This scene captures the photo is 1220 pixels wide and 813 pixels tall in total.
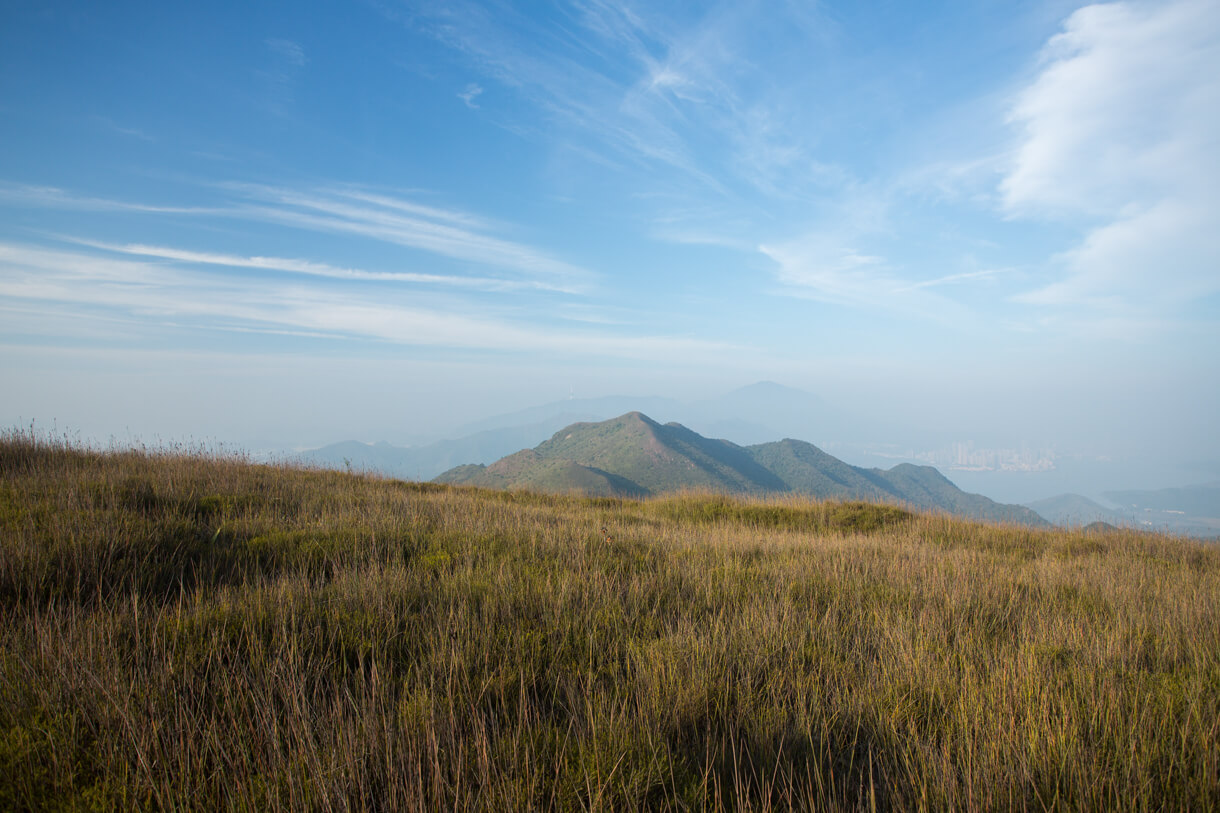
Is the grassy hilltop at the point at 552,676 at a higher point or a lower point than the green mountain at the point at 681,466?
higher

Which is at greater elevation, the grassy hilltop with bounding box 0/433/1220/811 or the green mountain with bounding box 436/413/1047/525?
the grassy hilltop with bounding box 0/433/1220/811

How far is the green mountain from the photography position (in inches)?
4109

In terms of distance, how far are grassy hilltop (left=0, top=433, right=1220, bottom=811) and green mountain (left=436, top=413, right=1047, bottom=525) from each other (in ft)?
268

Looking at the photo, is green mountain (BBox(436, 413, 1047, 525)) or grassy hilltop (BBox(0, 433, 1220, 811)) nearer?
grassy hilltop (BBox(0, 433, 1220, 811))

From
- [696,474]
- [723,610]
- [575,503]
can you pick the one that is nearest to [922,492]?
[696,474]

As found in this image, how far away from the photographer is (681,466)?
115 meters

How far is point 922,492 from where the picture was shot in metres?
131

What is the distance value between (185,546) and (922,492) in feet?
503

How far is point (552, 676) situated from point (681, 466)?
113726 millimetres

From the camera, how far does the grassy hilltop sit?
2.17 m

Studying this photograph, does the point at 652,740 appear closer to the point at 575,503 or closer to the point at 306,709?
the point at 306,709

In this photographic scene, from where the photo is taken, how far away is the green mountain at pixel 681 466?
342 feet

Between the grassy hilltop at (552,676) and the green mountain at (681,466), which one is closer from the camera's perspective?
the grassy hilltop at (552,676)

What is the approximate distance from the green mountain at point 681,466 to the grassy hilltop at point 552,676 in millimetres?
81545
